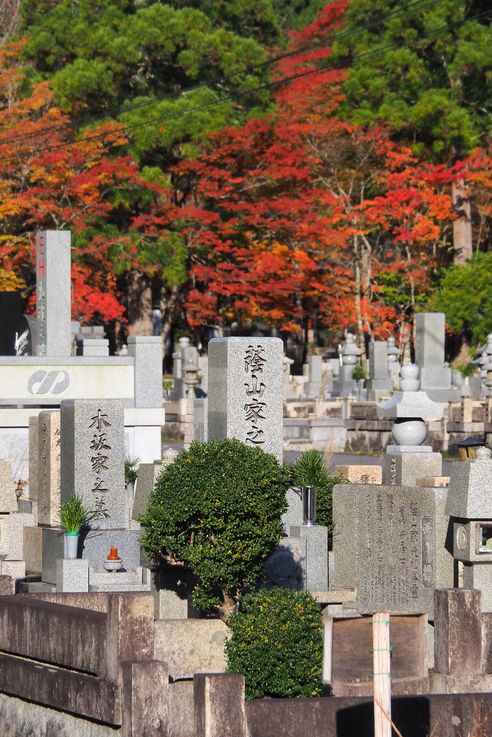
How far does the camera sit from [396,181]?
166ft

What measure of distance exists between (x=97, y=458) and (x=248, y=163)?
3355cm

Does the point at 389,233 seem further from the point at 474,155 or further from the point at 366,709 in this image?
the point at 366,709

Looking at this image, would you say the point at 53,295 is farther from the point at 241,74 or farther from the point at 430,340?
the point at 241,74

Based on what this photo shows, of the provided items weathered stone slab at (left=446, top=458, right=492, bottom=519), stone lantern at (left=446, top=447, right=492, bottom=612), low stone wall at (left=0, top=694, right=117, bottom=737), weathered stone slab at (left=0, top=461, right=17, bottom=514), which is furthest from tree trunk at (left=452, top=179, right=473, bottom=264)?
low stone wall at (left=0, top=694, right=117, bottom=737)

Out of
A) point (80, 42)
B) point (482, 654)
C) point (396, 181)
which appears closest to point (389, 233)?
point (396, 181)

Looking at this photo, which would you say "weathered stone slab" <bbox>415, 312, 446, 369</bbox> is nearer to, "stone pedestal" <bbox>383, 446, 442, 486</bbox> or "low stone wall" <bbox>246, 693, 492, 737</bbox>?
"stone pedestal" <bbox>383, 446, 442, 486</bbox>

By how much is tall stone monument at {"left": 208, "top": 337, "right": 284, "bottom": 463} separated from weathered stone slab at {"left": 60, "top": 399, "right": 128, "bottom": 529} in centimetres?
248

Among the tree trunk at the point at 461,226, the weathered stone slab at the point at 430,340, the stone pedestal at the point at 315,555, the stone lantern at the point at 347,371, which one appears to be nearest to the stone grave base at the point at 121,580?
the stone pedestal at the point at 315,555

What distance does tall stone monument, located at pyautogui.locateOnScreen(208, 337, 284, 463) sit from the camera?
15.0 meters

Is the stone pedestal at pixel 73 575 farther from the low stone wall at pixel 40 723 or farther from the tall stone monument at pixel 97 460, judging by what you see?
the low stone wall at pixel 40 723

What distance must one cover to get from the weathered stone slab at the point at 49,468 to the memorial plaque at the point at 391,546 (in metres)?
3.93

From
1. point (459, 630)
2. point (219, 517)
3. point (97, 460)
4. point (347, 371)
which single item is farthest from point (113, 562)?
point (347, 371)

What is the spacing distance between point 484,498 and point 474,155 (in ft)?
128

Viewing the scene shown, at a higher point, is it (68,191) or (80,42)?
(80,42)
